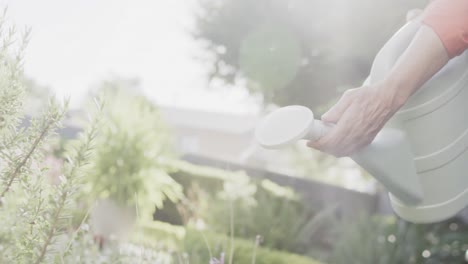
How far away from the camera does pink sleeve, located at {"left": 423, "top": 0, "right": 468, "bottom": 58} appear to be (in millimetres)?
956

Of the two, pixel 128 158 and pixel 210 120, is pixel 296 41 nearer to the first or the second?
pixel 128 158

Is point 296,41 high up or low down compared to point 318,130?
up

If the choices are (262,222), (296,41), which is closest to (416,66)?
(262,222)

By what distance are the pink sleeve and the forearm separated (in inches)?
0.4

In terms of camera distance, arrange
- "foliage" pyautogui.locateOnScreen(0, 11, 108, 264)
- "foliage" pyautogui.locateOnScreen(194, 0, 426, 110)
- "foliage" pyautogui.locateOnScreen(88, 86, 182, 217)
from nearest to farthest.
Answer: "foliage" pyautogui.locateOnScreen(0, 11, 108, 264)
"foliage" pyautogui.locateOnScreen(88, 86, 182, 217)
"foliage" pyautogui.locateOnScreen(194, 0, 426, 110)

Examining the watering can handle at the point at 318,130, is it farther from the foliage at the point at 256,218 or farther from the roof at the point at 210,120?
the roof at the point at 210,120

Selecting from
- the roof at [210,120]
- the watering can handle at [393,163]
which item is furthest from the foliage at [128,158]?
the roof at [210,120]

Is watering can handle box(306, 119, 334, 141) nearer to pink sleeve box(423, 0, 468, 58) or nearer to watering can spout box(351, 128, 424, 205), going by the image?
watering can spout box(351, 128, 424, 205)

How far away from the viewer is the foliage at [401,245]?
5.18 meters

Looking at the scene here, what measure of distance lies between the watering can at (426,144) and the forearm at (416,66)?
97 mm

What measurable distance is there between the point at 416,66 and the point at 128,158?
5.66 m

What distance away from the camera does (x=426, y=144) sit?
44.4 inches

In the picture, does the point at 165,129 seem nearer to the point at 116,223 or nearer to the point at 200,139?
the point at 116,223

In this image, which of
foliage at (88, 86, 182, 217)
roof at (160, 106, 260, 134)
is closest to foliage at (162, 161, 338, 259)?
foliage at (88, 86, 182, 217)
